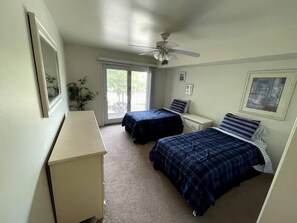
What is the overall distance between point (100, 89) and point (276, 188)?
12.9 feet

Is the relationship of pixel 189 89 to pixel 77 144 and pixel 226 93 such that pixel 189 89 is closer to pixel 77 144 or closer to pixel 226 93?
pixel 226 93

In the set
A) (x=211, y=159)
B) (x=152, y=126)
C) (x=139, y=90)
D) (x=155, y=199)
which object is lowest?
(x=155, y=199)

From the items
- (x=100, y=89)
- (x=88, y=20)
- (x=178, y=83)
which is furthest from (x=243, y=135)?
(x=100, y=89)

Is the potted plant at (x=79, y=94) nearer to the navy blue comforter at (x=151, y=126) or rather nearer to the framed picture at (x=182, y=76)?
the navy blue comforter at (x=151, y=126)

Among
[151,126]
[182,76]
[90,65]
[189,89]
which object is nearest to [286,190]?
[151,126]

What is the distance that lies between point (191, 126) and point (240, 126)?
1091 millimetres

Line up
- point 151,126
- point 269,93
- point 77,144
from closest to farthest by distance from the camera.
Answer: point 77,144 → point 269,93 → point 151,126

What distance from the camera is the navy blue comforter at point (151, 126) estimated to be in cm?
301

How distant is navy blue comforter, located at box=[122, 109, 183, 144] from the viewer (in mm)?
3007

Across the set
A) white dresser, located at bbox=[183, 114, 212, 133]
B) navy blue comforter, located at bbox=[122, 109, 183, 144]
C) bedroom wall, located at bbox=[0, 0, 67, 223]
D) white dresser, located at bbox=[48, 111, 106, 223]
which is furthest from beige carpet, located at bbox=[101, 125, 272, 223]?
white dresser, located at bbox=[183, 114, 212, 133]

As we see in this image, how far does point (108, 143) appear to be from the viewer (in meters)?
3.02

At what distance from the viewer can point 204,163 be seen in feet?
5.17

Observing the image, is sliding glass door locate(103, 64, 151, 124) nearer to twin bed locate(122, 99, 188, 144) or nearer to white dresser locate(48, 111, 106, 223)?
twin bed locate(122, 99, 188, 144)

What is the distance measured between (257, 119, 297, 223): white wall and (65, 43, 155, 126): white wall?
A: 12.8ft
